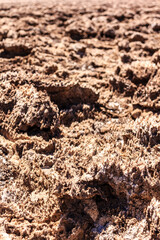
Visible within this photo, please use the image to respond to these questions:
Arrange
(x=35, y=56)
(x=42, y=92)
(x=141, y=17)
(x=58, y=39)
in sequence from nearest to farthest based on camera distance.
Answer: (x=42, y=92) < (x=35, y=56) < (x=58, y=39) < (x=141, y=17)

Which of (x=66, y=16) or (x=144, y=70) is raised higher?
(x=66, y=16)

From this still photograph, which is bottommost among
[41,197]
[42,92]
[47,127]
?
[41,197]

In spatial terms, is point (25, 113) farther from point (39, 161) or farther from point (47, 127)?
point (39, 161)

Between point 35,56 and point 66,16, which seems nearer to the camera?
point 35,56

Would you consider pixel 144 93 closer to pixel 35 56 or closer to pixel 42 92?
pixel 42 92

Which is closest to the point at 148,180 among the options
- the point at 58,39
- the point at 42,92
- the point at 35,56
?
the point at 42,92

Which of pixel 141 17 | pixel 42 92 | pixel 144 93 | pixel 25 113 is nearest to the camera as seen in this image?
pixel 25 113
